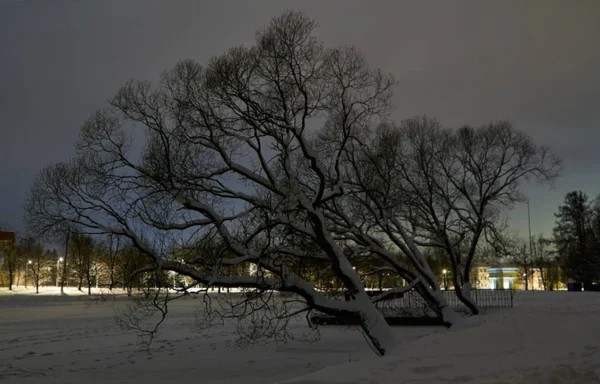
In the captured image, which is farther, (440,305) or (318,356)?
(440,305)

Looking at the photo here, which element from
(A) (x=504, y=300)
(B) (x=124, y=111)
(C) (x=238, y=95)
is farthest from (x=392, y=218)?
(A) (x=504, y=300)

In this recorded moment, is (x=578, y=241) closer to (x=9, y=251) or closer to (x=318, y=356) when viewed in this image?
(x=318, y=356)

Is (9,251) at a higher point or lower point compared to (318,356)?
higher

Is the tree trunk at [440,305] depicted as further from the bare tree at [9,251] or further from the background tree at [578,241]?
the bare tree at [9,251]

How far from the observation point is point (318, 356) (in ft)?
52.6

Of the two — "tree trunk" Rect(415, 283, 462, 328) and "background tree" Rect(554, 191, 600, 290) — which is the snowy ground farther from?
"background tree" Rect(554, 191, 600, 290)

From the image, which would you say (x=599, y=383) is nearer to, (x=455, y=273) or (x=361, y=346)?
(x=361, y=346)

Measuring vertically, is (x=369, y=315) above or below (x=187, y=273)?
below

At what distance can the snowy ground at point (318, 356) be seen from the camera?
25.1ft

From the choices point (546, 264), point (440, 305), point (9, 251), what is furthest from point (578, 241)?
point (9, 251)

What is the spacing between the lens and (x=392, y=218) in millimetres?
19359

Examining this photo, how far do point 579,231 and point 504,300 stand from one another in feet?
120

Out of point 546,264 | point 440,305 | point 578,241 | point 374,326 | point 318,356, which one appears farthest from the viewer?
point 546,264

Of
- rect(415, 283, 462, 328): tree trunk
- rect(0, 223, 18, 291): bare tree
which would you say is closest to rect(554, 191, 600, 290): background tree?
rect(415, 283, 462, 328): tree trunk
